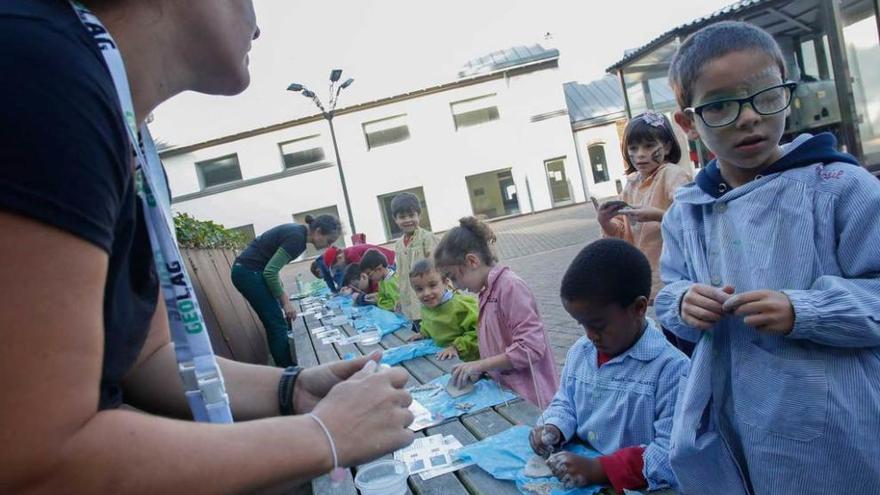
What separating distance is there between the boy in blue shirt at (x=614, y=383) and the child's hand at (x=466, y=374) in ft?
1.75

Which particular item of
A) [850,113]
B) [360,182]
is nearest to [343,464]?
[850,113]

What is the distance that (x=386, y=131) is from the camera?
22750 mm

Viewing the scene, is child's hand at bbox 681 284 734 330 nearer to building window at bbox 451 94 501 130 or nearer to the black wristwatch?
the black wristwatch

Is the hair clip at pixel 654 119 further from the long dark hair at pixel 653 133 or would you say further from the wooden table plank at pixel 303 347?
the wooden table plank at pixel 303 347

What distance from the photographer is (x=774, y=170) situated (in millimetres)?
1444

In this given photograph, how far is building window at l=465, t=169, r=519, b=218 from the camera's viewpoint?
23.8 metres

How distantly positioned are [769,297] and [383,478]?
1.18 metres

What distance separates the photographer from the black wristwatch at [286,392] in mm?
1326

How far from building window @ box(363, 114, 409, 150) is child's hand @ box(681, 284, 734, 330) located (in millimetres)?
21783

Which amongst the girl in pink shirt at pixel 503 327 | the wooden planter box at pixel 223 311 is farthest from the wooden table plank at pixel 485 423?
the wooden planter box at pixel 223 311

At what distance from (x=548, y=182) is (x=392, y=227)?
657cm

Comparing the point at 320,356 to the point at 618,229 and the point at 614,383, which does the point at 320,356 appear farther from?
the point at 614,383

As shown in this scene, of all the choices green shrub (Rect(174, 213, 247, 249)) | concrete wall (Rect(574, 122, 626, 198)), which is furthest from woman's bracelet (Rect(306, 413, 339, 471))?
concrete wall (Rect(574, 122, 626, 198))

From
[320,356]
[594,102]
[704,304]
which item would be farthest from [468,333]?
[594,102]
